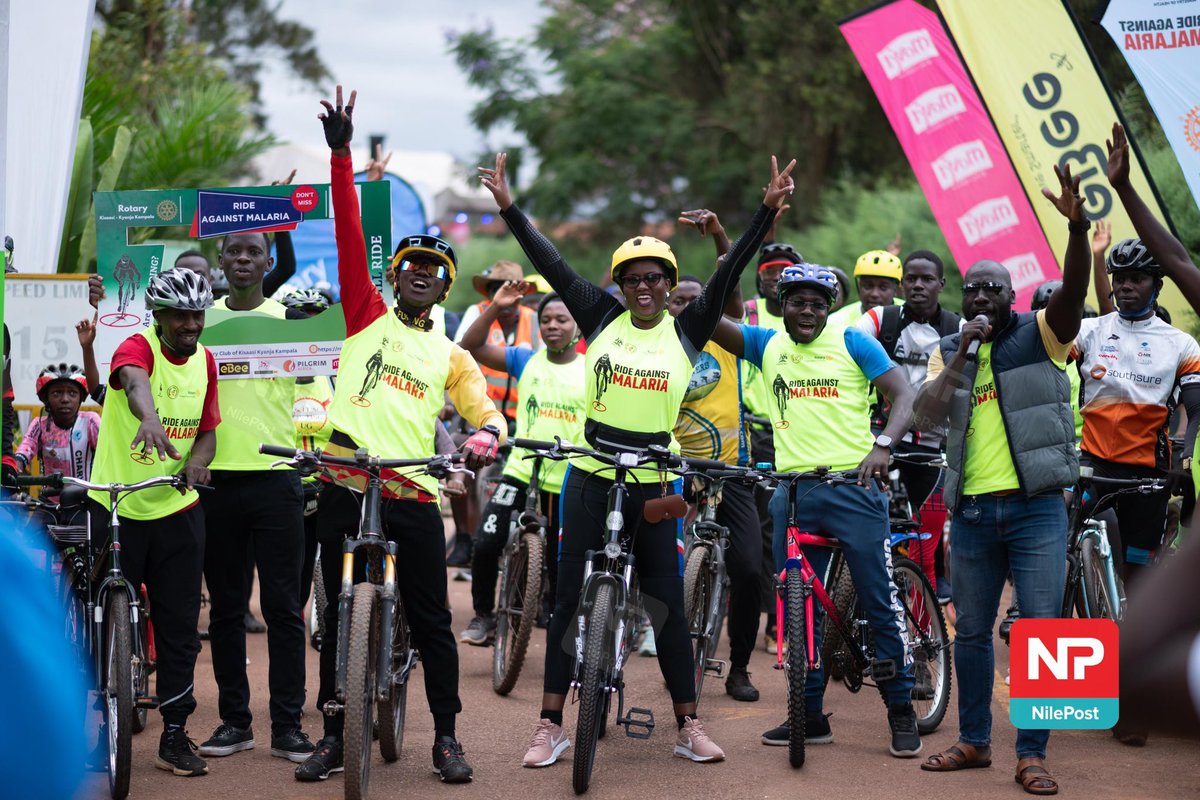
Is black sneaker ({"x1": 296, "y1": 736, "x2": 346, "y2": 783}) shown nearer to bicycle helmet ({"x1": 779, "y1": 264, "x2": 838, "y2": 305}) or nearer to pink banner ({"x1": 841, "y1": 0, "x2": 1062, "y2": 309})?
bicycle helmet ({"x1": 779, "y1": 264, "x2": 838, "y2": 305})

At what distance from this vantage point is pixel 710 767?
697 cm

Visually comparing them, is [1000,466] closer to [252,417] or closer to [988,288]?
[988,288]

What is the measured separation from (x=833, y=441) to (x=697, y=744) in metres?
1.65

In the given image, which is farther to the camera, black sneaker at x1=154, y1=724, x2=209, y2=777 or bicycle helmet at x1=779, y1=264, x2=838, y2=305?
bicycle helmet at x1=779, y1=264, x2=838, y2=305

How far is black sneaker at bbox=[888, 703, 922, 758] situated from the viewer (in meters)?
7.21

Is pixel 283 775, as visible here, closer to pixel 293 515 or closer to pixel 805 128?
pixel 293 515

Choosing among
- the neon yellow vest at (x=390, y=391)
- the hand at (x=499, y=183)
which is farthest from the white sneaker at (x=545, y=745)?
the hand at (x=499, y=183)

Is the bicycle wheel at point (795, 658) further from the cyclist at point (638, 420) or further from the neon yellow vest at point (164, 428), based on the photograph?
the neon yellow vest at point (164, 428)

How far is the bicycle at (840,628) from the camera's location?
6.93m

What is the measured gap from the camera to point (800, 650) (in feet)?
22.7

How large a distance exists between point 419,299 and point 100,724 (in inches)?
91.5

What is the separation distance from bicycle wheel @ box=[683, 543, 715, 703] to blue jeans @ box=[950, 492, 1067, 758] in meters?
1.57

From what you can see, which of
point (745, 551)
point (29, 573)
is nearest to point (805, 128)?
point (745, 551)

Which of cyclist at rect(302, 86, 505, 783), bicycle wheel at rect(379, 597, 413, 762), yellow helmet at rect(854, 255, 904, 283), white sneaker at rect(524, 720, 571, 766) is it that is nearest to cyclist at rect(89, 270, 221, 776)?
cyclist at rect(302, 86, 505, 783)
